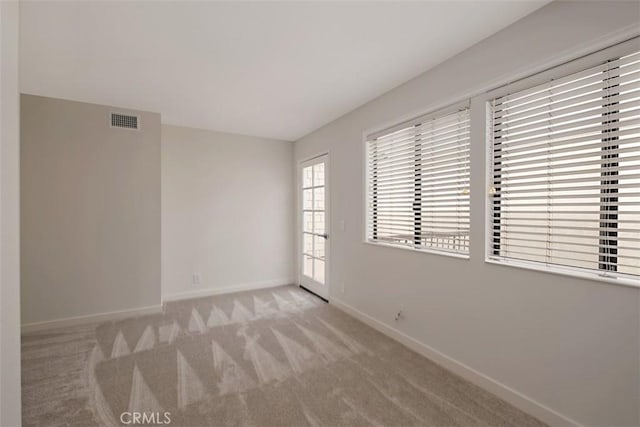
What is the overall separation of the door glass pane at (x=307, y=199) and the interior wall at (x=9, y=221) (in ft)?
10.8

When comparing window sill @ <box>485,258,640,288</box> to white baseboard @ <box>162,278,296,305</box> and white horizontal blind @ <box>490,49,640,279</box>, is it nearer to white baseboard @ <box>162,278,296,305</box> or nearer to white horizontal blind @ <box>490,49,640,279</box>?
white horizontal blind @ <box>490,49,640,279</box>

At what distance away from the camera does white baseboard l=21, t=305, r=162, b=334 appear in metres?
2.92

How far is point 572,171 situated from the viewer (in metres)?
1.59

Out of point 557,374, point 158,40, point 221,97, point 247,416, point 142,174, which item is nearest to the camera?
point 557,374

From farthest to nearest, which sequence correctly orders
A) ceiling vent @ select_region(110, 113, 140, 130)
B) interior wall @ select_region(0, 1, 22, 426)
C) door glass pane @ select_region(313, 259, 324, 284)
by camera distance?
door glass pane @ select_region(313, 259, 324, 284) < ceiling vent @ select_region(110, 113, 140, 130) < interior wall @ select_region(0, 1, 22, 426)

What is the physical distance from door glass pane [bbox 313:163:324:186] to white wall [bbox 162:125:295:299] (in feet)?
2.41

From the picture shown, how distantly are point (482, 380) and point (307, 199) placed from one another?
10.5 feet

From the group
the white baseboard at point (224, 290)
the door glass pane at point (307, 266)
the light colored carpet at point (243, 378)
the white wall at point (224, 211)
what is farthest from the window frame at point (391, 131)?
the white baseboard at point (224, 290)

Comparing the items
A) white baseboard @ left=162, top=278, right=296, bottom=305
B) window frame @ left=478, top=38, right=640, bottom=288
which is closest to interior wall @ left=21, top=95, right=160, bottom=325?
white baseboard @ left=162, top=278, right=296, bottom=305

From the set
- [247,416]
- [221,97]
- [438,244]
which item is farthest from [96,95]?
[438,244]

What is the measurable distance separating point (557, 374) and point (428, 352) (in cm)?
93

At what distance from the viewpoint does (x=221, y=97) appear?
2.98 meters

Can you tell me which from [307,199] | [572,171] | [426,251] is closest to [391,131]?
[426,251]

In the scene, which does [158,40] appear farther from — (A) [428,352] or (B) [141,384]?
(A) [428,352]
